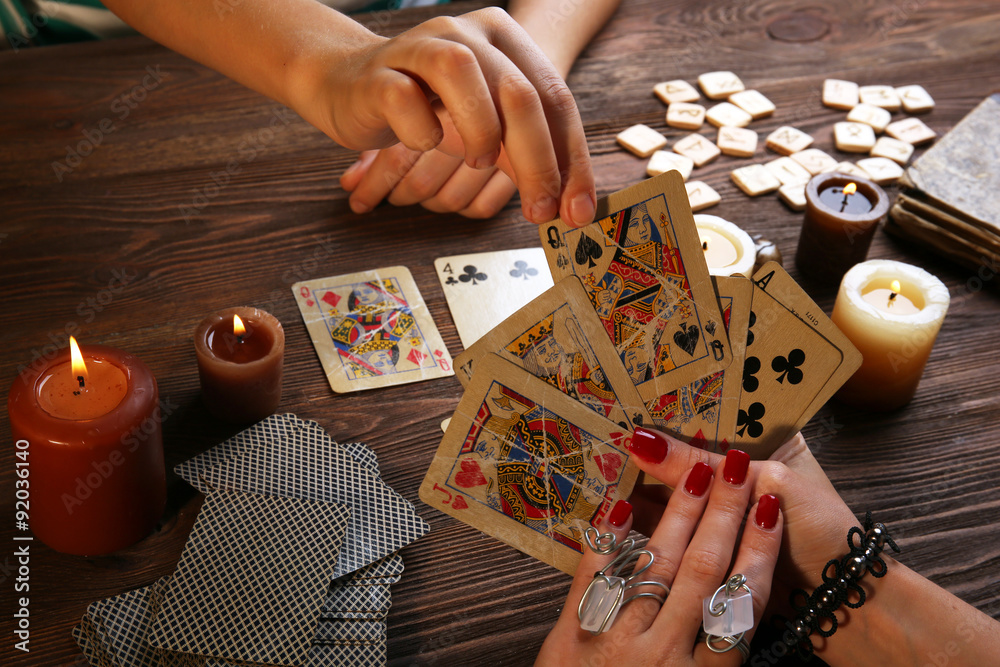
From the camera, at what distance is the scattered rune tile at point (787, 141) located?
169cm

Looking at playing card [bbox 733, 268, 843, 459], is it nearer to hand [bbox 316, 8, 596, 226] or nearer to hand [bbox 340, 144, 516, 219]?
hand [bbox 316, 8, 596, 226]

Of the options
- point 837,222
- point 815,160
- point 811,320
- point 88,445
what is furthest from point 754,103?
point 88,445

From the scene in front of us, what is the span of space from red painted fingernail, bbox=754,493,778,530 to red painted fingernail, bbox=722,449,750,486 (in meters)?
0.04

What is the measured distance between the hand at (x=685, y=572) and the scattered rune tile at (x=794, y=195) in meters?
Answer: 0.78

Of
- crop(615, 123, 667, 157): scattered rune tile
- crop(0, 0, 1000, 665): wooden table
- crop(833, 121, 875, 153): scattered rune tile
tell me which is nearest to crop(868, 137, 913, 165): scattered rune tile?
crop(833, 121, 875, 153): scattered rune tile

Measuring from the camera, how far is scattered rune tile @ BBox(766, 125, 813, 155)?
5.56 feet

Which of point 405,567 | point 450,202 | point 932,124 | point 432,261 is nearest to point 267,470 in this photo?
point 405,567

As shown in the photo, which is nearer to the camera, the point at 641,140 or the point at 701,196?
the point at 701,196

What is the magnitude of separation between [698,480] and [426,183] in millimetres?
772

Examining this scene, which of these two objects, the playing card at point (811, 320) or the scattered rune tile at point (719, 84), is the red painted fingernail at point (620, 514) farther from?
the scattered rune tile at point (719, 84)

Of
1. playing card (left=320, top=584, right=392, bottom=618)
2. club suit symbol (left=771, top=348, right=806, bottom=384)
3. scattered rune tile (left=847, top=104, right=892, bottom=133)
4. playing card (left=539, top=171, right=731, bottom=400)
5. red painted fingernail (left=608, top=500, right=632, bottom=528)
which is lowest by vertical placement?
playing card (left=320, top=584, right=392, bottom=618)

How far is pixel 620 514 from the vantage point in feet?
3.24

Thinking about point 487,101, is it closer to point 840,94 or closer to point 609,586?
point 609,586

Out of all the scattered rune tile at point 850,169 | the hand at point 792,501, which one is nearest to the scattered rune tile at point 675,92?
the scattered rune tile at point 850,169
